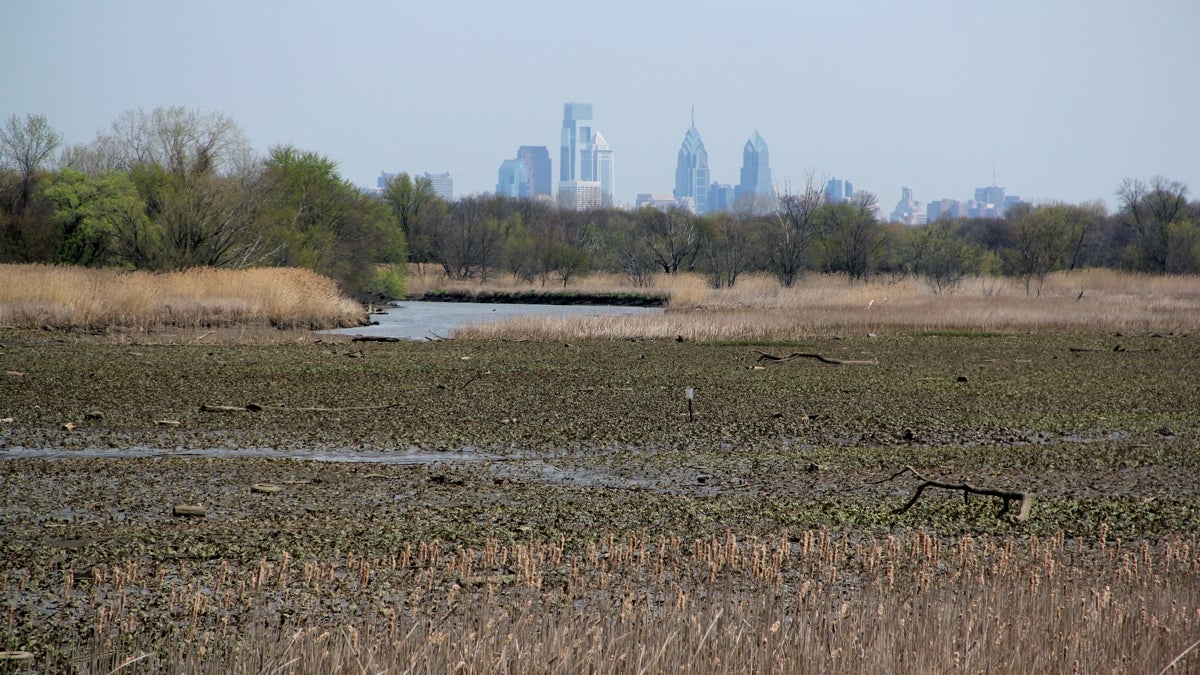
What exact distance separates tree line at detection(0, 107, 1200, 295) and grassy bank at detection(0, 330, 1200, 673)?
2275cm

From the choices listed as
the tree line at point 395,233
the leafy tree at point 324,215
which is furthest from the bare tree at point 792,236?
the leafy tree at point 324,215

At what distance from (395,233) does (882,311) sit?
95.5ft

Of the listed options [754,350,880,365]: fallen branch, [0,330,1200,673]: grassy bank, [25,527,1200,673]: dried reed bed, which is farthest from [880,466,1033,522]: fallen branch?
[754,350,880,365]: fallen branch

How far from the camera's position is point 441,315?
137 ft

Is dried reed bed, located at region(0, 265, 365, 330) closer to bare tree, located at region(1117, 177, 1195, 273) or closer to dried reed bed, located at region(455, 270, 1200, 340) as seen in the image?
dried reed bed, located at region(455, 270, 1200, 340)

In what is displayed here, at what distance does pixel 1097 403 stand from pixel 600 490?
30.5 feet

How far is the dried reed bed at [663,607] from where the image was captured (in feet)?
17.6

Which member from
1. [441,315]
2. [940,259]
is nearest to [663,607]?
[441,315]

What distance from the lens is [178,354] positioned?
21219mm

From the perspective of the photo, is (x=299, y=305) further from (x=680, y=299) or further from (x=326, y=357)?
(x=680, y=299)

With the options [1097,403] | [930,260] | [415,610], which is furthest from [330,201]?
[415,610]

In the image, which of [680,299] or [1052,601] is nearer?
[1052,601]

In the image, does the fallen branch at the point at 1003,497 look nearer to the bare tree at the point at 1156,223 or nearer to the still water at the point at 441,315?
the still water at the point at 441,315

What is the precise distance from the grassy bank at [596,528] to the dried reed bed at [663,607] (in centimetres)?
3
